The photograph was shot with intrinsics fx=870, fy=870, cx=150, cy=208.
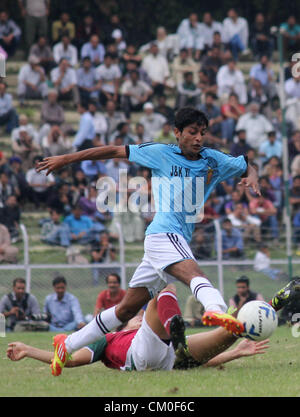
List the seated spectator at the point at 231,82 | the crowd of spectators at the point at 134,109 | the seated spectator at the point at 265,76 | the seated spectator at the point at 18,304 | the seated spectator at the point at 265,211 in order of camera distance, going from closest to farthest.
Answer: the seated spectator at the point at 18,304, the crowd of spectators at the point at 134,109, the seated spectator at the point at 265,211, the seated spectator at the point at 231,82, the seated spectator at the point at 265,76

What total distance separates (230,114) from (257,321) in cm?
1416

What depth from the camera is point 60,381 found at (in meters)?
7.63

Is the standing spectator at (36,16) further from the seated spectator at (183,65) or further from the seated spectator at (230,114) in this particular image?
the seated spectator at (230,114)

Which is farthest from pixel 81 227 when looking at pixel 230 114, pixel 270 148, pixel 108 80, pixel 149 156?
pixel 149 156

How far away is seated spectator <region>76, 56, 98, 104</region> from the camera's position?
21875 millimetres

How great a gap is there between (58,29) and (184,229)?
1643 cm

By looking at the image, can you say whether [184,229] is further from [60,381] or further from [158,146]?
[60,381]

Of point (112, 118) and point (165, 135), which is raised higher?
point (112, 118)

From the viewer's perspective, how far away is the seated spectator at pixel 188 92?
21888mm

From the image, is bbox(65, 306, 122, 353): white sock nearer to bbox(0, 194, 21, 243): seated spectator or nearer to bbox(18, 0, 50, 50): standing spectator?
bbox(0, 194, 21, 243): seated spectator

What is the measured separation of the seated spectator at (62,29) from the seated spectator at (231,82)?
4.31 m

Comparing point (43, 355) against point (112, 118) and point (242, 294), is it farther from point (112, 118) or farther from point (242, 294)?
point (112, 118)

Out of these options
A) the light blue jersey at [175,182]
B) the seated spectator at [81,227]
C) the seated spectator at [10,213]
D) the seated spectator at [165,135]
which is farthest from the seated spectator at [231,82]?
the light blue jersey at [175,182]

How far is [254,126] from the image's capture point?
20938 mm
